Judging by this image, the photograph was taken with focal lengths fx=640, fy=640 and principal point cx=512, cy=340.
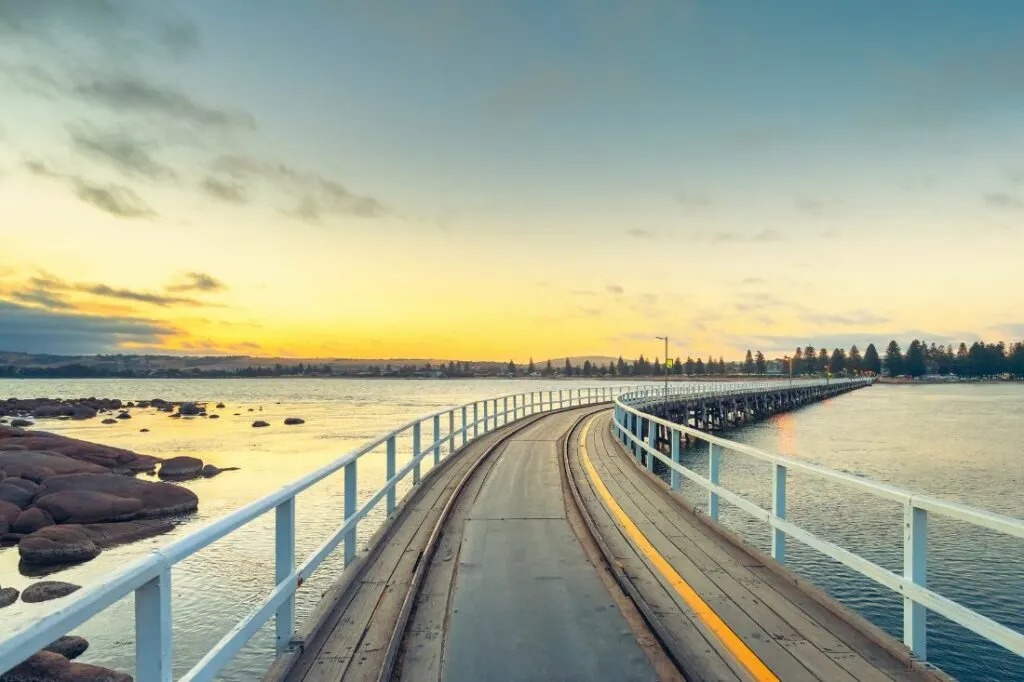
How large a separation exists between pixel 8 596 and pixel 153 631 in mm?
13805

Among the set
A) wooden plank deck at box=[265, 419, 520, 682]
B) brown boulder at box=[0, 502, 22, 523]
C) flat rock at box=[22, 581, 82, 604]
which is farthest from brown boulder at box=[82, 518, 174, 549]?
wooden plank deck at box=[265, 419, 520, 682]

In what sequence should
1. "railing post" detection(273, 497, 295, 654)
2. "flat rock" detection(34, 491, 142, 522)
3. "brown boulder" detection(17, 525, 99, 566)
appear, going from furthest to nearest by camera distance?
"flat rock" detection(34, 491, 142, 522)
"brown boulder" detection(17, 525, 99, 566)
"railing post" detection(273, 497, 295, 654)

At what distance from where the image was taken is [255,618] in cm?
415

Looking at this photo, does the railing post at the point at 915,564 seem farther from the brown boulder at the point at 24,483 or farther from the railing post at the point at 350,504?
the brown boulder at the point at 24,483

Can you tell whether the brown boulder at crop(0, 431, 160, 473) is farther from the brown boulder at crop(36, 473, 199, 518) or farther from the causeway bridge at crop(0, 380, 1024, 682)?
the causeway bridge at crop(0, 380, 1024, 682)

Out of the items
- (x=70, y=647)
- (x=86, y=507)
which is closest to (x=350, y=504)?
(x=70, y=647)

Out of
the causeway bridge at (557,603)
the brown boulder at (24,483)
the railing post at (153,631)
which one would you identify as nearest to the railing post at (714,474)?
the causeway bridge at (557,603)

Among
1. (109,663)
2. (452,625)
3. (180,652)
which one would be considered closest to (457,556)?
(452,625)

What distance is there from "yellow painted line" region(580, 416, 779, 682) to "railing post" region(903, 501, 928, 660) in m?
1.15

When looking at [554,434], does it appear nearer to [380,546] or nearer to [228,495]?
[228,495]

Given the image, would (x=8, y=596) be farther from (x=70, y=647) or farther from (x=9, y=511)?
(x=9, y=511)

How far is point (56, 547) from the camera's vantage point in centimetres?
1686

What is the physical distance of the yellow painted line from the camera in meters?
4.73

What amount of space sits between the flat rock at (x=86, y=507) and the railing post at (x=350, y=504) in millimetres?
17360
